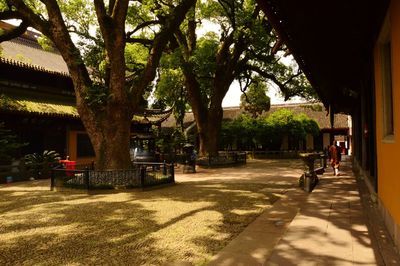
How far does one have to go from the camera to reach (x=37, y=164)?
1709 centimetres

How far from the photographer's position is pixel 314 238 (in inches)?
219

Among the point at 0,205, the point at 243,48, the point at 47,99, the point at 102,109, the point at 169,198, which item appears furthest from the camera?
the point at 243,48

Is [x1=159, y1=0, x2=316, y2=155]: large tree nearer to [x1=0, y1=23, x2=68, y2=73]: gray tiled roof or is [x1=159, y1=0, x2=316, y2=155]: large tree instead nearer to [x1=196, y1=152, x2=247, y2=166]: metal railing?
[x1=196, y1=152, x2=247, y2=166]: metal railing

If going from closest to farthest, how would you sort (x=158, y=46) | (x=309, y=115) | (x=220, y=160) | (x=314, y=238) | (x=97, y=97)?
(x=314, y=238) → (x=97, y=97) → (x=158, y=46) → (x=220, y=160) → (x=309, y=115)

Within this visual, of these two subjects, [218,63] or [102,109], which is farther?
[218,63]

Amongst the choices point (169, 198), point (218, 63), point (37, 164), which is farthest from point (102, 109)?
point (218, 63)

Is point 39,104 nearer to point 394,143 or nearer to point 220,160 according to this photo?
point 220,160

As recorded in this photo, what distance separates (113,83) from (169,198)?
5.23 metres

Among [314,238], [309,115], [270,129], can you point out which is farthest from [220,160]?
[309,115]

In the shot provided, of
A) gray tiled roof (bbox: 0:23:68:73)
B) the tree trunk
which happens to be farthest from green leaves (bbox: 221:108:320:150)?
gray tiled roof (bbox: 0:23:68:73)

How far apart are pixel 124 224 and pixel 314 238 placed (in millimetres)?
3792

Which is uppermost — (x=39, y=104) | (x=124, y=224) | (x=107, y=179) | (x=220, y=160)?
(x=39, y=104)

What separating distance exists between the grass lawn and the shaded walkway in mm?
385

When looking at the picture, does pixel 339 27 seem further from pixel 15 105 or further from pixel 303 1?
pixel 15 105
